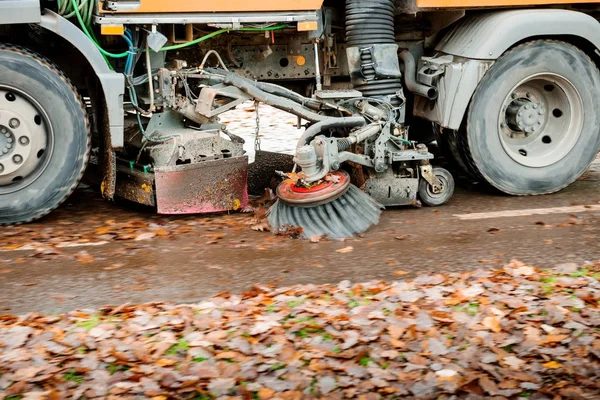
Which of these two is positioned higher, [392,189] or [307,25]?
[307,25]

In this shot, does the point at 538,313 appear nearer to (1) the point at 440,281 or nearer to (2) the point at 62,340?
(1) the point at 440,281

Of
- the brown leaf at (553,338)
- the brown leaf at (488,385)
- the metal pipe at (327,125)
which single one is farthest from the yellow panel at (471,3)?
the brown leaf at (488,385)

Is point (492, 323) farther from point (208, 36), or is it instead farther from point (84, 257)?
point (208, 36)

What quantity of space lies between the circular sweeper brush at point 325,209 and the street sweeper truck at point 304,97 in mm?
13

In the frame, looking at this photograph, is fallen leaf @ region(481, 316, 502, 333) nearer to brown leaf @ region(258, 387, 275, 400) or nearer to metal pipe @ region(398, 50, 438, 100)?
brown leaf @ region(258, 387, 275, 400)

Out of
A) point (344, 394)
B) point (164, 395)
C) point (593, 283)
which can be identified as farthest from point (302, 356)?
point (593, 283)

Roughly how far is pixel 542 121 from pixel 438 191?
1082mm

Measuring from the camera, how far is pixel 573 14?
7086 millimetres

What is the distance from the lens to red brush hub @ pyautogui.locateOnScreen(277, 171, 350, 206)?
6281 millimetres

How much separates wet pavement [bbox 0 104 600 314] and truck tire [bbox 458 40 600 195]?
0.72 feet

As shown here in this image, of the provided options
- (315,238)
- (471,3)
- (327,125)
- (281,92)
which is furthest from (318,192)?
(471,3)

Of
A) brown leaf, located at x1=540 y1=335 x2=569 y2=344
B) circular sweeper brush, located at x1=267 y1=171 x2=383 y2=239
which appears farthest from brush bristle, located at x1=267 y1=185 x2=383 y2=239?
brown leaf, located at x1=540 y1=335 x2=569 y2=344

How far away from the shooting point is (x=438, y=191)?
7.07 meters

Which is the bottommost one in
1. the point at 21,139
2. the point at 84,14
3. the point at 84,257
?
the point at 84,257
